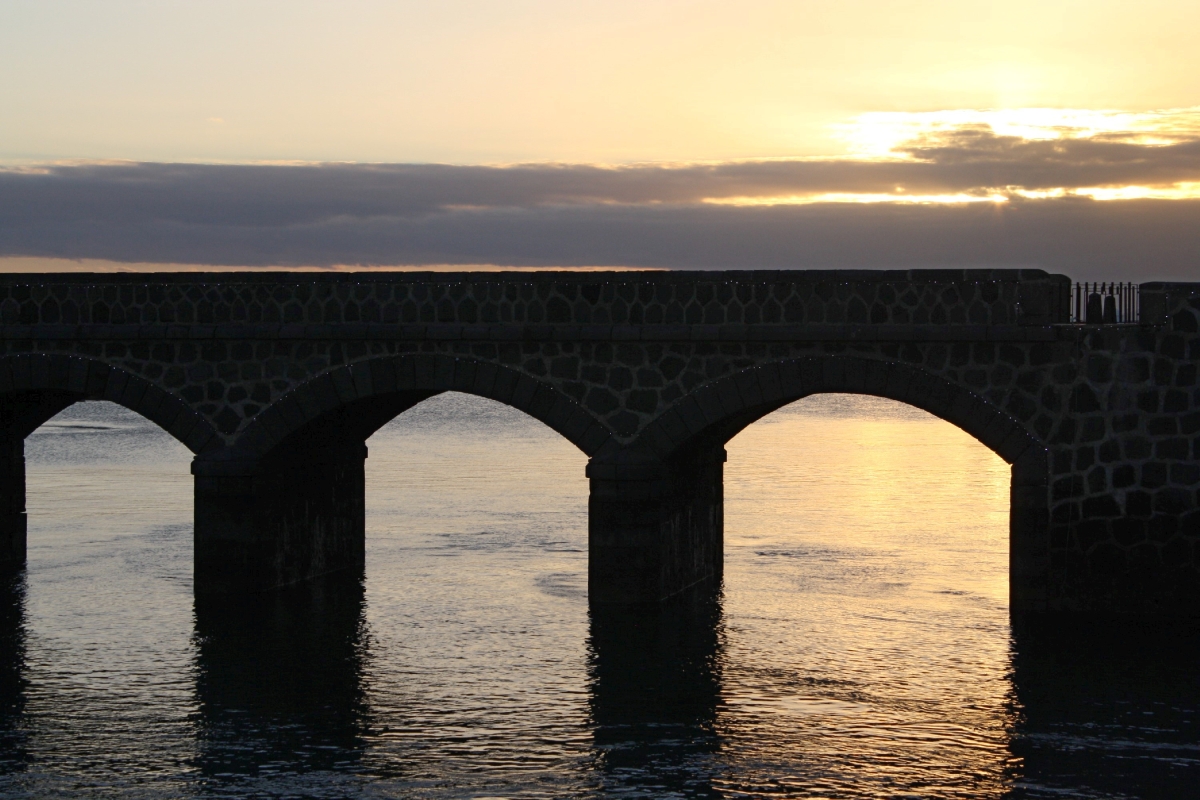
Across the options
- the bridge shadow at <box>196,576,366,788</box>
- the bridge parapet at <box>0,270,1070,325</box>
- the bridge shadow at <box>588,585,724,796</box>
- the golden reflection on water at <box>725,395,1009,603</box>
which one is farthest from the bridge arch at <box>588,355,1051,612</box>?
the bridge shadow at <box>196,576,366,788</box>

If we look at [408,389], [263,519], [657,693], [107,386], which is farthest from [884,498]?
[657,693]

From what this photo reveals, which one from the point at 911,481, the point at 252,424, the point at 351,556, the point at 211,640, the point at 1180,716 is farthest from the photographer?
the point at 911,481

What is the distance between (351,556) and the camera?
94.8 ft

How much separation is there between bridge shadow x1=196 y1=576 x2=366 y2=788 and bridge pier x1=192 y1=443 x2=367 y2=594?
393 mm

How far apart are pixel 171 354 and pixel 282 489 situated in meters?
2.78

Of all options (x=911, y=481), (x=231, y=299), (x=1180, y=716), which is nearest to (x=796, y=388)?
(x=1180, y=716)

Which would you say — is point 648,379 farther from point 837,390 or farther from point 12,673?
point 12,673

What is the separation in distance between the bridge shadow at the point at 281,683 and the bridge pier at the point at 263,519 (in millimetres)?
393

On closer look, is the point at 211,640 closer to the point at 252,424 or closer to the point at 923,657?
the point at 252,424

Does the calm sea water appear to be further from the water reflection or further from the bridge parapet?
the bridge parapet

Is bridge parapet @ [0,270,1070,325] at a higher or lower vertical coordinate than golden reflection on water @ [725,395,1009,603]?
higher

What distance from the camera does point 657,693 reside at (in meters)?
19.0

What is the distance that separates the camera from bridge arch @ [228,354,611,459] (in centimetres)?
2358

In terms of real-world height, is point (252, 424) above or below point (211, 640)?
above
